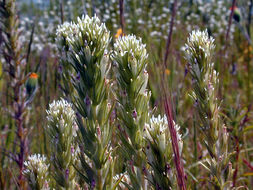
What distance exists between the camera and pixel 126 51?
893mm

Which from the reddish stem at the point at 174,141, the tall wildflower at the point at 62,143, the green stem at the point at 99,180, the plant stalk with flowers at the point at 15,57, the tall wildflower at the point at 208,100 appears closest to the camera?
the reddish stem at the point at 174,141

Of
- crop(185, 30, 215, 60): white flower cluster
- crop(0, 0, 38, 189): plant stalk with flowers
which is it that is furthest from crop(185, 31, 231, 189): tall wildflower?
crop(0, 0, 38, 189): plant stalk with flowers

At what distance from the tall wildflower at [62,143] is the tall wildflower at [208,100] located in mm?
480

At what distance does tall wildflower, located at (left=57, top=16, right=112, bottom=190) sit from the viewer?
870 mm

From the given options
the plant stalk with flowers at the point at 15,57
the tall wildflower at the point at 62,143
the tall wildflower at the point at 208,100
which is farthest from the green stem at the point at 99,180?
the plant stalk with flowers at the point at 15,57

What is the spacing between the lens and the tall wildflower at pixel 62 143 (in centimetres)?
114

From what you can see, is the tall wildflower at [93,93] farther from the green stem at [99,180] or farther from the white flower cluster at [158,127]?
the white flower cluster at [158,127]

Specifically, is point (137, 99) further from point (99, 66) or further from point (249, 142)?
point (249, 142)

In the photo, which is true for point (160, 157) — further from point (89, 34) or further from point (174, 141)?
point (89, 34)

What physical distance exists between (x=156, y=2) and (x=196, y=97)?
8.27 m

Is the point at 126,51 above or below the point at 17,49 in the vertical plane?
below

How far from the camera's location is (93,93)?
2.90ft

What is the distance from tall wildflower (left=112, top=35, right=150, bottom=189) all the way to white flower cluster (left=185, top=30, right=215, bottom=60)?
20 cm

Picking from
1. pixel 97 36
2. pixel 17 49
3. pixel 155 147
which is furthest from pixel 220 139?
pixel 17 49
